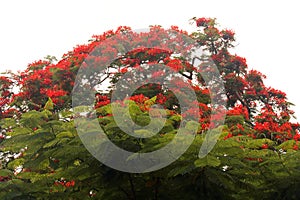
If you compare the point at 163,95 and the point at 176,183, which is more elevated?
the point at 163,95

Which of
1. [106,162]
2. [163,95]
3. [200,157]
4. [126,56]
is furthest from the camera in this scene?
[126,56]

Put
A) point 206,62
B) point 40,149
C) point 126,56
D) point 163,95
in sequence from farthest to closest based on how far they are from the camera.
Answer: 1. point 206,62
2. point 126,56
3. point 163,95
4. point 40,149

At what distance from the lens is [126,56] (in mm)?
16906

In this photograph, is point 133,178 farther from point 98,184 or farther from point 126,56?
point 126,56

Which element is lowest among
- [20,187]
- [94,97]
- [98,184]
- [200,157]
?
[20,187]

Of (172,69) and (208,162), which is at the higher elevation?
(172,69)

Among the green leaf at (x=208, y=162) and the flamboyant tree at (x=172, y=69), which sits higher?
the flamboyant tree at (x=172, y=69)

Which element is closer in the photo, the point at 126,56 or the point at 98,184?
A: the point at 98,184

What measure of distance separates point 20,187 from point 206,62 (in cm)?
1162

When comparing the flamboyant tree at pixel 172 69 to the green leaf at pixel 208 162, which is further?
the flamboyant tree at pixel 172 69

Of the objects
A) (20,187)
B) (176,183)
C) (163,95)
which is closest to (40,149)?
(20,187)

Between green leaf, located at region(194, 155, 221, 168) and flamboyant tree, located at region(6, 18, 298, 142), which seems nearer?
green leaf, located at region(194, 155, 221, 168)

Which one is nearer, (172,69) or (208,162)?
(208,162)

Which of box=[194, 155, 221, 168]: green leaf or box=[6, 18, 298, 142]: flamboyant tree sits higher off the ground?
box=[6, 18, 298, 142]: flamboyant tree
